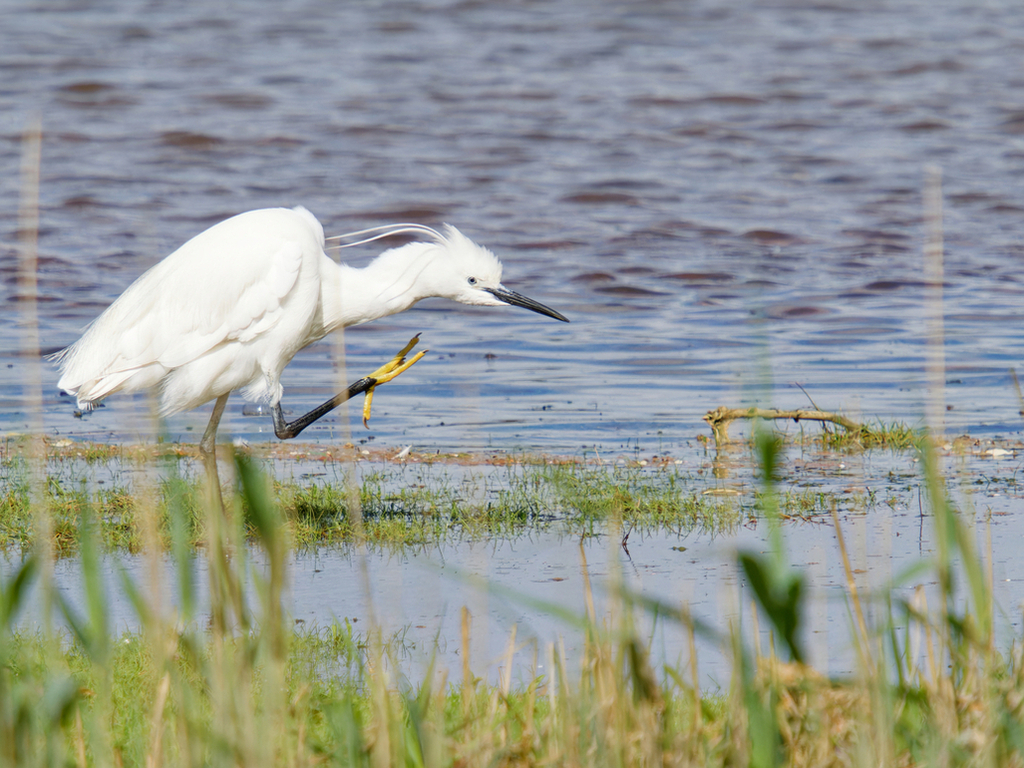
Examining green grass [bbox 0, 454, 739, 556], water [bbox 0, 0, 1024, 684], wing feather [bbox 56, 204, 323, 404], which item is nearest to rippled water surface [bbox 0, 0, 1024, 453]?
water [bbox 0, 0, 1024, 684]

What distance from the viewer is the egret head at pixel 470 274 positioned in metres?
6.17

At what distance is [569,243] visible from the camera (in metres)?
13.0

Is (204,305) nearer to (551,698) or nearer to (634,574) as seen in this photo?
(634,574)

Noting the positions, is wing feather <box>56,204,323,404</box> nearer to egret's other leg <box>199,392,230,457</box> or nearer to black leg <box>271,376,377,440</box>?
egret's other leg <box>199,392,230,457</box>

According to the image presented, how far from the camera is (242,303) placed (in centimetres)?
596

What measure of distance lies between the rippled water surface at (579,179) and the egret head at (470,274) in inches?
26.2

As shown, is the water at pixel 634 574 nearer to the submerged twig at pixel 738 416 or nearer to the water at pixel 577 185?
the water at pixel 577 185

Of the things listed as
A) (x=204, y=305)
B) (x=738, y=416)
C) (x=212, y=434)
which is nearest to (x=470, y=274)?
(x=204, y=305)

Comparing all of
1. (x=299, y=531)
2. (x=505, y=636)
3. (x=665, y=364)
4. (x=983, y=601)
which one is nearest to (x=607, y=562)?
(x=505, y=636)

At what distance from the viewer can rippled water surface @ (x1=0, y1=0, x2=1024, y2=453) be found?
8617 mm

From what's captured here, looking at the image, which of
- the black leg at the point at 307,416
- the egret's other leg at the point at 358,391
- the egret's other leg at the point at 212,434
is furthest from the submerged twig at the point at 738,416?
the egret's other leg at the point at 212,434

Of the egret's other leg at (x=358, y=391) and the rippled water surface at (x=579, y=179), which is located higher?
the rippled water surface at (x=579, y=179)

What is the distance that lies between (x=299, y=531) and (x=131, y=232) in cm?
829

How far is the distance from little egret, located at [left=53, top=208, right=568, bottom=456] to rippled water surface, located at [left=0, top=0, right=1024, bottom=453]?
27 centimetres
